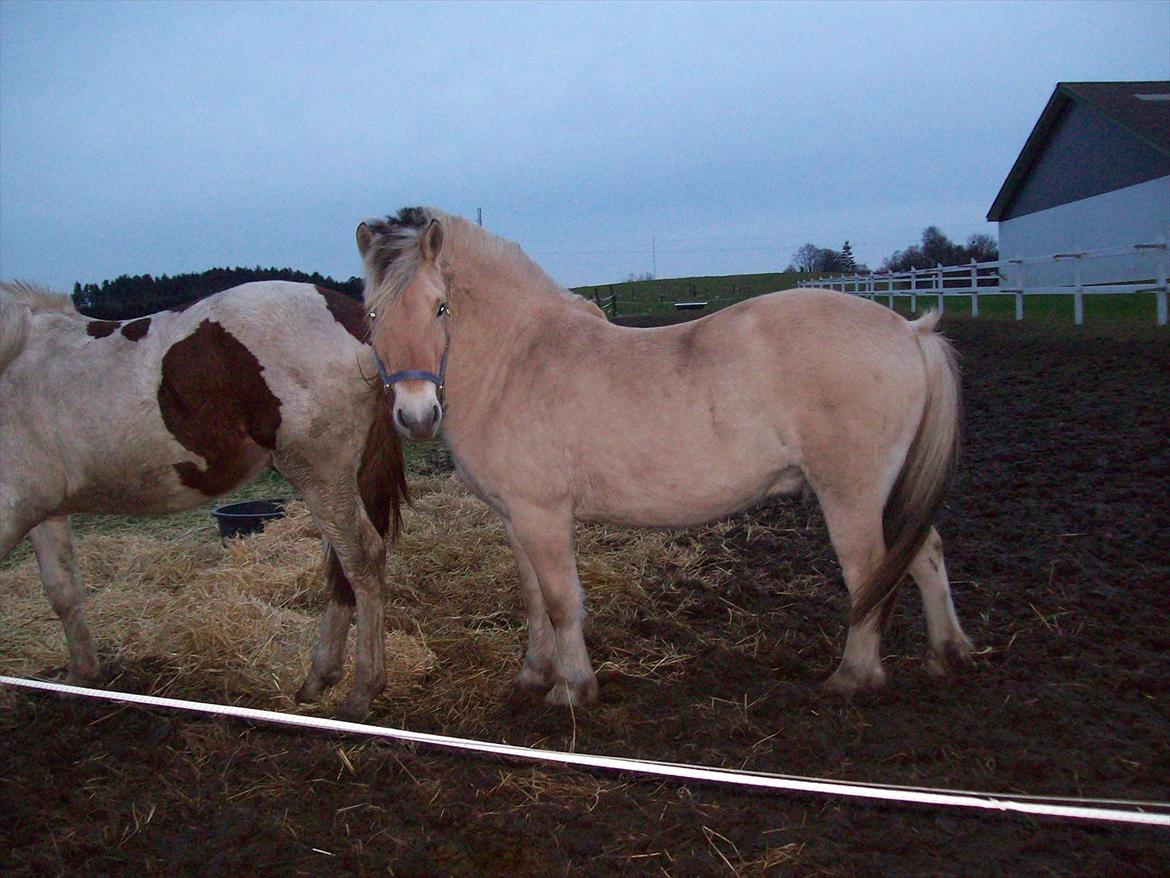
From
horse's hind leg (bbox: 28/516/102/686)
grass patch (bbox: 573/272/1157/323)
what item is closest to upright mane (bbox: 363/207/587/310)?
horse's hind leg (bbox: 28/516/102/686)

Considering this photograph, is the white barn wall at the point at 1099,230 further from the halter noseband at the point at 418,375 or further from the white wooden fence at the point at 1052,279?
the halter noseband at the point at 418,375

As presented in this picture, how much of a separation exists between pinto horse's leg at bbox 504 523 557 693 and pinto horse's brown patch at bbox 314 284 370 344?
3.84 feet

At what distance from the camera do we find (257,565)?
5824 millimetres

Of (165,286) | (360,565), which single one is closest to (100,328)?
(360,565)

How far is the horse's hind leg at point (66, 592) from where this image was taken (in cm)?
434

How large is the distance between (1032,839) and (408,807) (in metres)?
2.00

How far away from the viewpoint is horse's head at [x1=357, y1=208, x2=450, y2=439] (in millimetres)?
3395

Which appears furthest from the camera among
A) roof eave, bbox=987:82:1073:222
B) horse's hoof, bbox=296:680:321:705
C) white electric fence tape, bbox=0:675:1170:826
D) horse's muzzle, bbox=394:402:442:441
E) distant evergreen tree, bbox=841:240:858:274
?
distant evergreen tree, bbox=841:240:858:274

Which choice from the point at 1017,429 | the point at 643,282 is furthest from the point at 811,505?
the point at 643,282

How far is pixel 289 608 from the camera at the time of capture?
5.36 meters

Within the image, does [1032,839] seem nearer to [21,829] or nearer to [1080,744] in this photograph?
[1080,744]

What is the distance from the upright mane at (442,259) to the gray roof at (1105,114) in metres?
23.8

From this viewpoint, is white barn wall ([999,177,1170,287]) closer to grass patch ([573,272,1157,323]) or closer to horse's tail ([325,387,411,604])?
grass patch ([573,272,1157,323])

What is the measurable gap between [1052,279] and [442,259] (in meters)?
26.8
